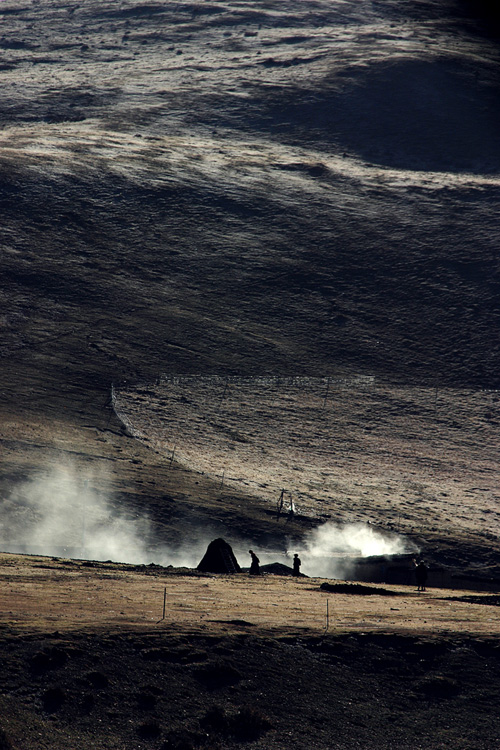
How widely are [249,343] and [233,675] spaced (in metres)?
55.8

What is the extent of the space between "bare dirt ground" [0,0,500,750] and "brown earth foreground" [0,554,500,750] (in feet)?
0.19

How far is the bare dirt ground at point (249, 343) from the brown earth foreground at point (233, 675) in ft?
0.19

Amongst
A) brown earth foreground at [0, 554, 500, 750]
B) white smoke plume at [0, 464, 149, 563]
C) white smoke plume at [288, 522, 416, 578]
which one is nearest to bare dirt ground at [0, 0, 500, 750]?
brown earth foreground at [0, 554, 500, 750]

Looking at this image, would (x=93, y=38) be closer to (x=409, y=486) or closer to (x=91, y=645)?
(x=409, y=486)

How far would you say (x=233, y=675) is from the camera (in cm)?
1549

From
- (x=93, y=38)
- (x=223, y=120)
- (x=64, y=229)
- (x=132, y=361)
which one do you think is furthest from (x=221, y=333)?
(x=93, y=38)

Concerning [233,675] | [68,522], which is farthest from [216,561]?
[68,522]

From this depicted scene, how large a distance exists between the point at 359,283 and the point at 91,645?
67.9 metres

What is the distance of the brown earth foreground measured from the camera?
44.8 feet

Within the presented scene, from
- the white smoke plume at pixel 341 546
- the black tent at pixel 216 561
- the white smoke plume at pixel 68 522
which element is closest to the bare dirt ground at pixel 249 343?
the white smoke plume at pixel 68 522

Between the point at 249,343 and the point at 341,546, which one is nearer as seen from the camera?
the point at 341,546

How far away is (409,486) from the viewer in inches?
2184

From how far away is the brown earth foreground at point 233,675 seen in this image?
13.6 m

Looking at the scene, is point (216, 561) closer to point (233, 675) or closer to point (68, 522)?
point (233, 675)
